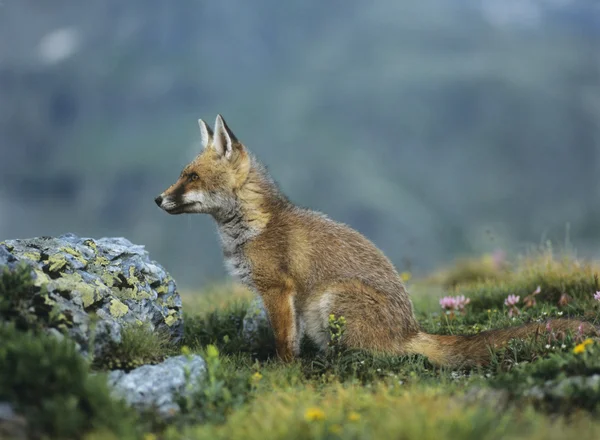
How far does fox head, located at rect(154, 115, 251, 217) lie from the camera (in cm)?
835

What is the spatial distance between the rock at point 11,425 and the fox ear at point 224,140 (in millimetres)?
4541

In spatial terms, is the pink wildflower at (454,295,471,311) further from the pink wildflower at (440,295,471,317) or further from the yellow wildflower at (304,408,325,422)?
the yellow wildflower at (304,408,325,422)

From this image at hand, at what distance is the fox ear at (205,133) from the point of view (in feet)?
29.2

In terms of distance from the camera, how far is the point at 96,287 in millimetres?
7246

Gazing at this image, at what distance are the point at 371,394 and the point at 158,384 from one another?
2.04 meters

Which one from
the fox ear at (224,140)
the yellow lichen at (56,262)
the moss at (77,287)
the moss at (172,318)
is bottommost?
the moss at (172,318)

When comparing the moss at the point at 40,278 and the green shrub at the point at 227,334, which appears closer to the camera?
the moss at the point at 40,278

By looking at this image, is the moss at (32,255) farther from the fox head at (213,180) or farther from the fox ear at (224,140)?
the fox ear at (224,140)

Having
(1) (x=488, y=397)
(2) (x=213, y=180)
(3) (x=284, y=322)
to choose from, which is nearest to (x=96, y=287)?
(2) (x=213, y=180)

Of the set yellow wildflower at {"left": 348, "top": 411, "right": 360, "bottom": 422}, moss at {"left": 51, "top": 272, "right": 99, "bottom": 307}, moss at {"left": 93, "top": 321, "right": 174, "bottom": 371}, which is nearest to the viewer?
yellow wildflower at {"left": 348, "top": 411, "right": 360, "bottom": 422}

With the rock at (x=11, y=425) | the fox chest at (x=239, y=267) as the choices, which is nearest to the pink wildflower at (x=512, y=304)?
the fox chest at (x=239, y=267)

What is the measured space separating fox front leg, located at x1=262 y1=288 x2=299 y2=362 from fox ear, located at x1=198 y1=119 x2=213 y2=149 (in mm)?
2441

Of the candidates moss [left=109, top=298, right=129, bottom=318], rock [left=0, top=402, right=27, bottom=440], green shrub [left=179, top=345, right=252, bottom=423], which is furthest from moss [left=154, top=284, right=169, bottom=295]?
rock [left=0, top=402, right=27, bottom=440]

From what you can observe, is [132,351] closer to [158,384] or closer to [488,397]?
[158,384]
